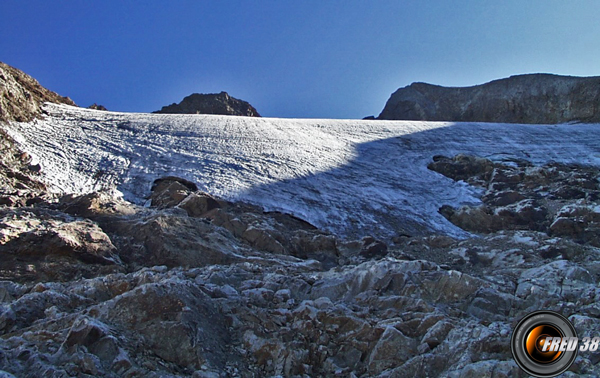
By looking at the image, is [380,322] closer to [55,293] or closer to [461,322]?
[461,322]

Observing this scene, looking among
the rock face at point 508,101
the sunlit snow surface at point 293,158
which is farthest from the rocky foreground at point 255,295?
the rock face at point 508,101

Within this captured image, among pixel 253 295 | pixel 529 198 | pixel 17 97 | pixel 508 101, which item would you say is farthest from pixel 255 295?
pixel 508 101

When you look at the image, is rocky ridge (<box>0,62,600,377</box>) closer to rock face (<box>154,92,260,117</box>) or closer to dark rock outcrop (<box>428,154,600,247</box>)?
dark rock outcrop (<box>428,154,600,247</box>)

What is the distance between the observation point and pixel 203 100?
99.8ft

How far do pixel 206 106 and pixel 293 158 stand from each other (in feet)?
61.1

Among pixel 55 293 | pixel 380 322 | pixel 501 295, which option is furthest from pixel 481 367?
pixel 55 293

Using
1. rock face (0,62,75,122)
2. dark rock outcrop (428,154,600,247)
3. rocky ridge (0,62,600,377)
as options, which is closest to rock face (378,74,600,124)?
dark rock outcrop (428,154,600,247)

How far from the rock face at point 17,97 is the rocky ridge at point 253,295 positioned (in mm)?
3531

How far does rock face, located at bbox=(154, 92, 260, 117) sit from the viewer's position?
97.6 feet

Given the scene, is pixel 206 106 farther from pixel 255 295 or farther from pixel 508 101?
pixel 255 295

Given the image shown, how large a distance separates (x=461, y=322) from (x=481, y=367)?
761 millimetres

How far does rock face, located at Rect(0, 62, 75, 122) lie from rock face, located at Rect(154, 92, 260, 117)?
1487cm

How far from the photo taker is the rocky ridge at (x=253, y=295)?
438cm

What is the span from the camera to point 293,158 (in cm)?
1260
